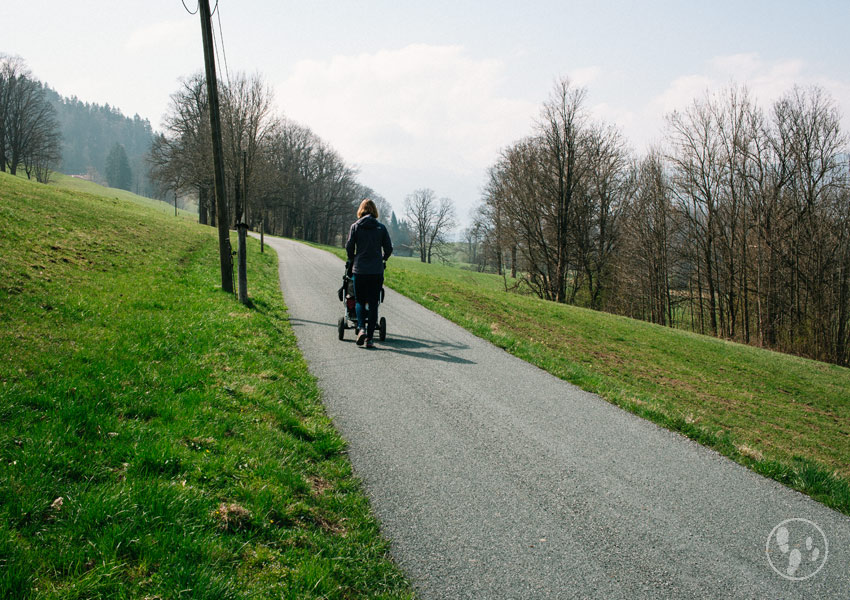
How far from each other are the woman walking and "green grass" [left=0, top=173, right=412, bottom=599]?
1.76m

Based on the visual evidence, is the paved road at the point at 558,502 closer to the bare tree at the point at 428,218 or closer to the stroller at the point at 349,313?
the stroller at the point at 349,313

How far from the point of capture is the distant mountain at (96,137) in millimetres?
134375

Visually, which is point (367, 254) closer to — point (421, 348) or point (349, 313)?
point (349, 313)

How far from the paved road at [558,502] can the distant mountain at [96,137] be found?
149 metres

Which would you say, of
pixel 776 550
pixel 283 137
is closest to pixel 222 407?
pixel 776 550

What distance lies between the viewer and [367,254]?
8.00 meters

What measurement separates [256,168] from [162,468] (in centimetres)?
3889

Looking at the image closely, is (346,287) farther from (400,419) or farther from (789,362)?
(789,362)

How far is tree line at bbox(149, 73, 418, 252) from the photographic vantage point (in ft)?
105

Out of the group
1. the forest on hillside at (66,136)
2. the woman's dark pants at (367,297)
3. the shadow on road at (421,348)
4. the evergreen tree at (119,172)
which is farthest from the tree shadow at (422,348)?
the evergreen tree at (119,172)

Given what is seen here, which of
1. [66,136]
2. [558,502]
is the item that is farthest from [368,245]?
[66,136]

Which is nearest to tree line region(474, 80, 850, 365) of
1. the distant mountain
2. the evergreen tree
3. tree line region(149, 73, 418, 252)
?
tree line region(149, 73, 418, 252)

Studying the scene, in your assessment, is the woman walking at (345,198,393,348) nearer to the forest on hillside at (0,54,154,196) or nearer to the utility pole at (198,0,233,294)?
the utility pole at (198,0,233,294)

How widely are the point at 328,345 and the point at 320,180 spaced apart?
209 ft
